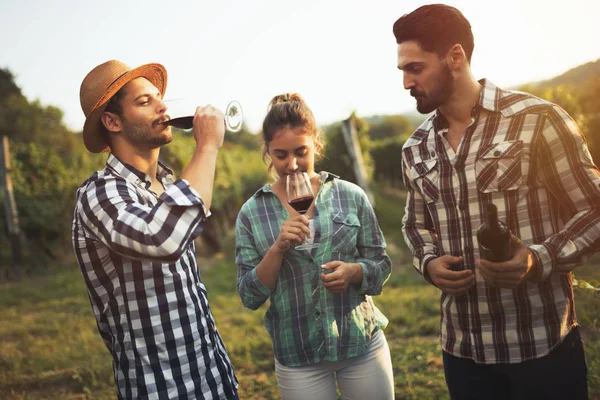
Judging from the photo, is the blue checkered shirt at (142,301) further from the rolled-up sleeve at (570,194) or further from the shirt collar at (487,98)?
the rolled-up sleeve at (570,194)

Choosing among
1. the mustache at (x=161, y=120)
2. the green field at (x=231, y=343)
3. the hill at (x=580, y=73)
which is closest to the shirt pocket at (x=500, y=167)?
the mustache at (x=161, y=120)

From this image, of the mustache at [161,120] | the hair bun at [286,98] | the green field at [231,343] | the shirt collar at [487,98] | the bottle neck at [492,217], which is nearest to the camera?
the bottle neck at [492,217]

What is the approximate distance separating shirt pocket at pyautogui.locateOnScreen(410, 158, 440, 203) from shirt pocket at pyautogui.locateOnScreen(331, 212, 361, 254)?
1.31 ft

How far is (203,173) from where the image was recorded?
6.68 feet

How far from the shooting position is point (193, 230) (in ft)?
6.27

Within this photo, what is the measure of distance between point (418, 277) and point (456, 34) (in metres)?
6.68

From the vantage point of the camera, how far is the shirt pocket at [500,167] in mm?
2082

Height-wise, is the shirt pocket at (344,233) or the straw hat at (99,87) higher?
the straw hat at (99,87)

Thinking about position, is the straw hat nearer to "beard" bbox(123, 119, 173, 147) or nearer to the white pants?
"beard" bbox(123, 119, 173, 147)

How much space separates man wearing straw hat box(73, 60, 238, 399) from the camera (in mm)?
1875

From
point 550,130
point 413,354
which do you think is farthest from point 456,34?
point 413,354

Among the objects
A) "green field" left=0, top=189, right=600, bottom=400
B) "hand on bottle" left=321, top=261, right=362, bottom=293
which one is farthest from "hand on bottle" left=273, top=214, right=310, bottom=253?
"green field" left=0, top=189, right=600, bottom=400

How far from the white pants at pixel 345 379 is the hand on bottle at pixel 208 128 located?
1.19m

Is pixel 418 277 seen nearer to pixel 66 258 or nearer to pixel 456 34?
pixel 456 34
